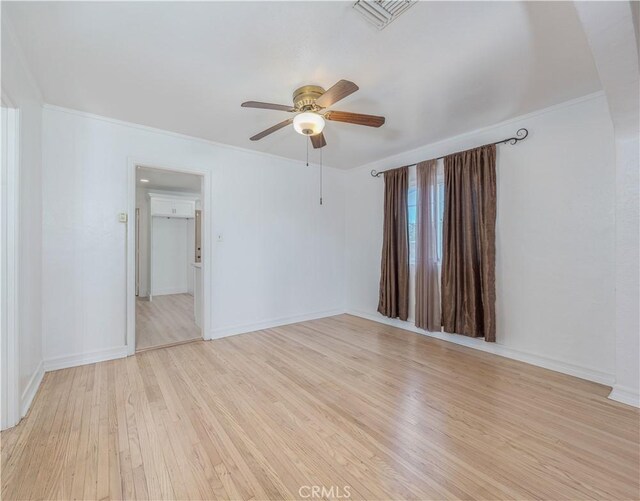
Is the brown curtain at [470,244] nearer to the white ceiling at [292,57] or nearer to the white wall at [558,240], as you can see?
the white wall at [558,240]

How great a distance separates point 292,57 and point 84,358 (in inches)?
133

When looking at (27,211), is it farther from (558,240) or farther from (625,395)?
(625,395)

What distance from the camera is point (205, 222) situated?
11.8ft

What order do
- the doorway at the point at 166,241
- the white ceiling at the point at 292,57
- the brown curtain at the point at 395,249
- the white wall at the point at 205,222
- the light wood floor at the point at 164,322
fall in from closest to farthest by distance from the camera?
the white ceiling at the point at 292,57
the white wall at the point at 205,222
the light wood floor at the point at 164,322
the brown curtain at the point at 395,249
the doorway at the point at 166,241

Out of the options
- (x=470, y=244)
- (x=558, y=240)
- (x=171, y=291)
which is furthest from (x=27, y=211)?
(x=171, y=291)

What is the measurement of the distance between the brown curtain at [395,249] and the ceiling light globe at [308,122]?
205 centimetres

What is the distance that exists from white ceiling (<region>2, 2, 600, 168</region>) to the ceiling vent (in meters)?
0.06

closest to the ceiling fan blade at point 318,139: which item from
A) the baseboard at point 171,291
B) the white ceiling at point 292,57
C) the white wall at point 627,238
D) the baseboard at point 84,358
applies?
the white ceiling at point 292,57

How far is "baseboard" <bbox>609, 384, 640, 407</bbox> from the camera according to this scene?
6.97 feet

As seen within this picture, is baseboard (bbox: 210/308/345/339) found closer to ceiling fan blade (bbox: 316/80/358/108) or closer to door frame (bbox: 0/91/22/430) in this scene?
door frame (bbox: 0/91/22/430)

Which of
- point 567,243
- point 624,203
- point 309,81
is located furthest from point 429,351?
point 309,81

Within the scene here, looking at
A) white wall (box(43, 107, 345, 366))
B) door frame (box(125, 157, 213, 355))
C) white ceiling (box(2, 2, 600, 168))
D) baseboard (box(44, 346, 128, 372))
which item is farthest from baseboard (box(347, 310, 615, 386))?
baseboard (box(44, 346, 128, 372))

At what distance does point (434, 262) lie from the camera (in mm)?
3625

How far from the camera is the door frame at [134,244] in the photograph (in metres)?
3.11
